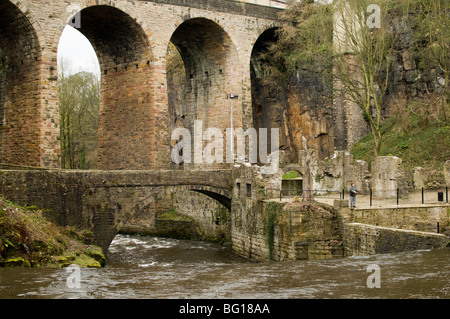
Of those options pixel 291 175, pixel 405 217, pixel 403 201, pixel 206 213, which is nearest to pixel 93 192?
pixel 206 213

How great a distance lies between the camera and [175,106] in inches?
1353

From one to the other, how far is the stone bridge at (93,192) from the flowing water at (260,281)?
3.48 metres

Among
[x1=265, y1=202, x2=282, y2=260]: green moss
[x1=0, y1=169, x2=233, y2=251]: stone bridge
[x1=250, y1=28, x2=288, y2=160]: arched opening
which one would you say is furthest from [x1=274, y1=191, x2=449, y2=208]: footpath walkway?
[x1=250, y1=28, x2=288, y2=160]: arched opening

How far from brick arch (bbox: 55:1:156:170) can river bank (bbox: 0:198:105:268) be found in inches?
381

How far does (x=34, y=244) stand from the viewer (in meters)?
14.4

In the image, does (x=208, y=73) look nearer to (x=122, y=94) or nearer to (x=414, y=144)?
(x=122, y=94)

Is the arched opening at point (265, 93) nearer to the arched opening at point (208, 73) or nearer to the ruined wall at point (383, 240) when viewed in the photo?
the arched opening at point (208, 73)

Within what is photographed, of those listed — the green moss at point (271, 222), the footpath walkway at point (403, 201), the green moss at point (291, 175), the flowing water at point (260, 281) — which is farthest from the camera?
the green moss at point (291, 175)

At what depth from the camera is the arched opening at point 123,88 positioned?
25.8 meters

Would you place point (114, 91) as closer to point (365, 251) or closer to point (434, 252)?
point (365, 251)

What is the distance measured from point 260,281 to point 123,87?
15743 mm

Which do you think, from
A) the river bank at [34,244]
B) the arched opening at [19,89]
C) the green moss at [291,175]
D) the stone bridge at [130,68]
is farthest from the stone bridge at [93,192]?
the green moss at [291,175]

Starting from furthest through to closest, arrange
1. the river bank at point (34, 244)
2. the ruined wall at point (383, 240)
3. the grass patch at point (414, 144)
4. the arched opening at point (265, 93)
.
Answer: the arched opening at point (265, 93), the grass patch at point (414, 144), the ruined wall at point (383, 240), the river bank at point (34, 244)

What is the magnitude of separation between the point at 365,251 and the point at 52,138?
12.6 meters
